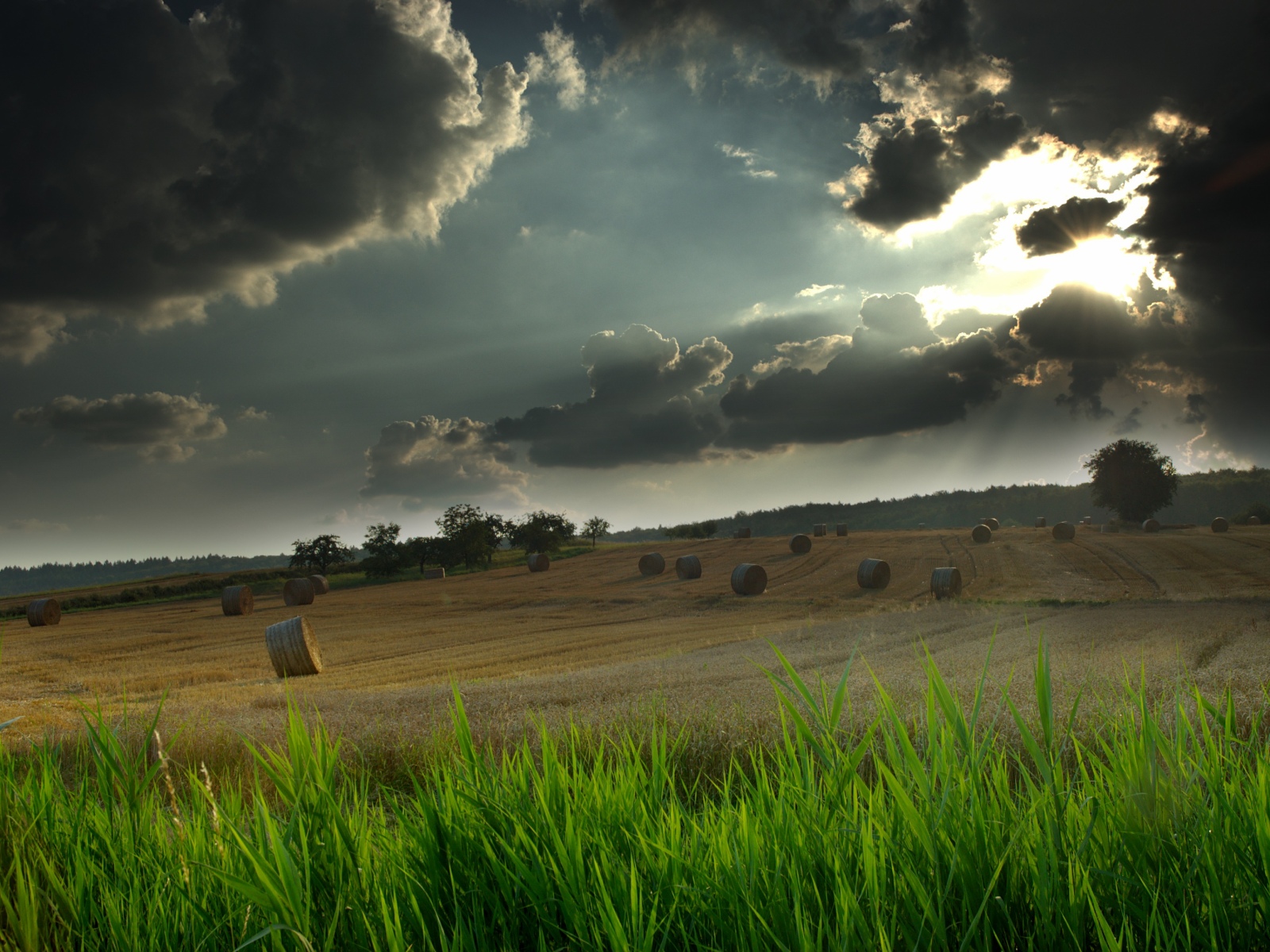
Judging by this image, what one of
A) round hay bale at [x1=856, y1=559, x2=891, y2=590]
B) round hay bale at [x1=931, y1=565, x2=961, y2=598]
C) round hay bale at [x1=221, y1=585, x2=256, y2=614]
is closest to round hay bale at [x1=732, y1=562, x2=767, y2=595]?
round hay bale at [x1=856, y1=559, x2=891, y2=590]

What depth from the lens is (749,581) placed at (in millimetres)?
33125

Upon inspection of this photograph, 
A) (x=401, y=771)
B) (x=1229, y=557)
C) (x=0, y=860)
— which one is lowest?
(x=1229, y=557)

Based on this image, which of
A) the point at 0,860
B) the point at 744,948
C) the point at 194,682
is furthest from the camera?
the point at 194,682

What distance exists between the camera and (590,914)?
1586mm

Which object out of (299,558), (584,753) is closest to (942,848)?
(584,753)

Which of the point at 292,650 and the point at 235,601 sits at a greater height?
the point at 235,601

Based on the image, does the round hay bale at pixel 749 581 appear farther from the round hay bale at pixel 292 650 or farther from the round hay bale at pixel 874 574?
the round hay bale at pixel 292 650

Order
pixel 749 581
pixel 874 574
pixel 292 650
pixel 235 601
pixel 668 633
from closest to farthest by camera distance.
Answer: pixel 292 650 → pixel 668 633 → pixel 749 581 → pixel 874 574 → pixel 235 601

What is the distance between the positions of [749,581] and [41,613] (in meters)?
32.8

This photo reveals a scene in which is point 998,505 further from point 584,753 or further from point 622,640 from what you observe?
point 584,753

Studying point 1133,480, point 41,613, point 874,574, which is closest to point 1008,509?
point 1133,480

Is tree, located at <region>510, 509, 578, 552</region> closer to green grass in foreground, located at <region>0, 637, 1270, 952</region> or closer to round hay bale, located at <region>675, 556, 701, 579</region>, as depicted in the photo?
round hay bale, located at <region>675, 556, 701, 579</region>

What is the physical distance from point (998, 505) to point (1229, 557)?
266ft

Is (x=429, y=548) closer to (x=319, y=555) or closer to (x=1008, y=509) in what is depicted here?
(x=319, y=555)
